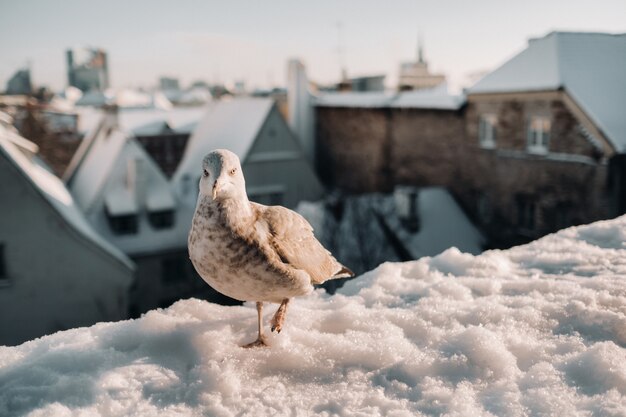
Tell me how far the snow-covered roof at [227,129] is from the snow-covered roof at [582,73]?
8907 mm

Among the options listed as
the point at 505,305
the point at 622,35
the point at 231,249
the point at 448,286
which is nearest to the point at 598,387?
the point at 505,305

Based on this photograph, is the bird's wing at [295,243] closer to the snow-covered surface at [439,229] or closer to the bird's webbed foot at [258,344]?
the bird's webbed foot at [258,344]

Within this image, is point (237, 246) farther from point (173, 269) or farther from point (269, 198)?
point (269, 198)

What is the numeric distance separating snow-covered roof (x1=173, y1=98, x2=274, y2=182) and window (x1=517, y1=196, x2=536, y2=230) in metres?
9.80

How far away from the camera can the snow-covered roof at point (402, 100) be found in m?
22.2

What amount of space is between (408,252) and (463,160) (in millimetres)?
5887

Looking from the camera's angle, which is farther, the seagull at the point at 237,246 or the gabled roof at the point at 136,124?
the gabled roof at the point at 136,124

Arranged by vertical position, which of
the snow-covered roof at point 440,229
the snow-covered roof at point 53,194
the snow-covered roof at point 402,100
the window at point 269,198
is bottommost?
the snow-covered roof at point 440,229

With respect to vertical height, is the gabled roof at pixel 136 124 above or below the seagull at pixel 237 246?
above

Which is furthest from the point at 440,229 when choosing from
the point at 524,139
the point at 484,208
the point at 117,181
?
the point at 117,181

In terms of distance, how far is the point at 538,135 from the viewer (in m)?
18.5

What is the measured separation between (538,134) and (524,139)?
0.56 m

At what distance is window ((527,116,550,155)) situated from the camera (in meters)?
18.0

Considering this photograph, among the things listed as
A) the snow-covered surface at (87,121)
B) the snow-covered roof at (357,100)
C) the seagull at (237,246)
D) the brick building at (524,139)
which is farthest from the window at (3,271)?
the snow-covered roof at (357,100)
